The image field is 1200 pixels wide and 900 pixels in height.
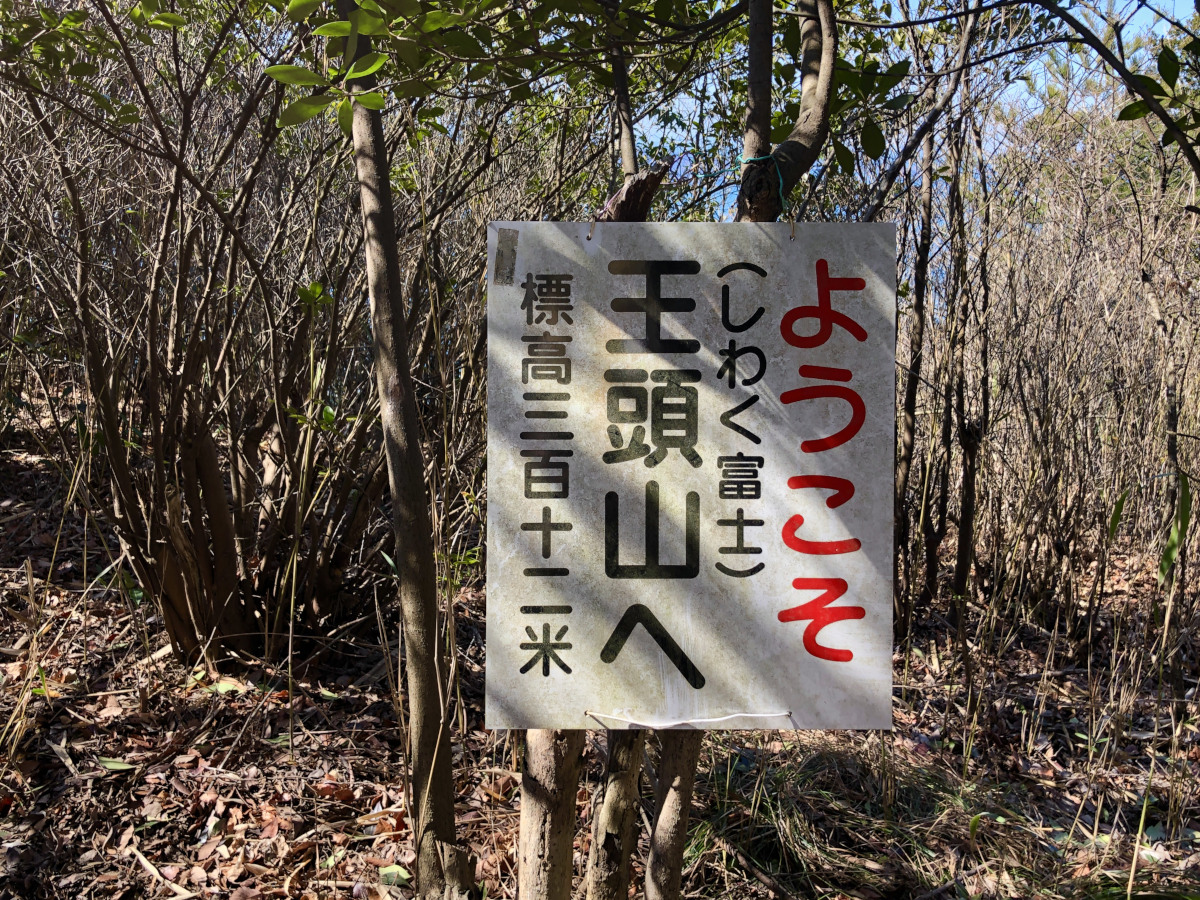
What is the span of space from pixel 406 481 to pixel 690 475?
73 centimetres

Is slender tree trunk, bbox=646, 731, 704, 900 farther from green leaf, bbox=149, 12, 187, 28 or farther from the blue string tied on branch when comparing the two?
green leaf, bbox=149, 12, 187, 28

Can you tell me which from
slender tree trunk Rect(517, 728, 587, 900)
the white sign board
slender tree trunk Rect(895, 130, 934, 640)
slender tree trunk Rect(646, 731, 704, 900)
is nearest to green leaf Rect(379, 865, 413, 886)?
slender tree trunk Rect(517, 728, 587, 900)

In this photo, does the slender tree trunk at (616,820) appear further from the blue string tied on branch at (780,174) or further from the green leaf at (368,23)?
the green leaf at (368,23)

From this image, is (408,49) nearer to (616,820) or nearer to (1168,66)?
(1168,66)

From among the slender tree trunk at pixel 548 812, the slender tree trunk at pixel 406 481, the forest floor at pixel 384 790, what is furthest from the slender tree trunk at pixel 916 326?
the slender tree trunk at pixel 406 481

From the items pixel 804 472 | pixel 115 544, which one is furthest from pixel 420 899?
pixel 115 544

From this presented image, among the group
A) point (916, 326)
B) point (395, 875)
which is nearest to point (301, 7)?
point (395, 875)

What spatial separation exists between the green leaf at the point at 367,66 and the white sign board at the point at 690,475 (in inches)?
14.3

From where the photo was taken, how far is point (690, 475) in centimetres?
159

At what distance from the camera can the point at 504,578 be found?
1.58 metres

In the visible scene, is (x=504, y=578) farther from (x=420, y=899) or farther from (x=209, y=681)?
(x=209, y=681)

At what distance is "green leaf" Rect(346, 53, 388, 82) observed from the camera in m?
1.46

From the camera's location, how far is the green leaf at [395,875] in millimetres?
2459

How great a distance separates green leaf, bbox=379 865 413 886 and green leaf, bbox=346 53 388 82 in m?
2.12
